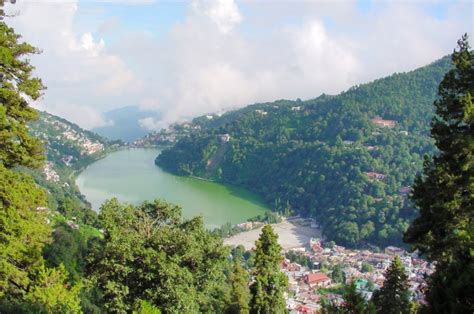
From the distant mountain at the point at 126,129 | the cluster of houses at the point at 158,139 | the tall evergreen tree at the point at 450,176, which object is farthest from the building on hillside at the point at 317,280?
the distant mountain at the point at 126,129

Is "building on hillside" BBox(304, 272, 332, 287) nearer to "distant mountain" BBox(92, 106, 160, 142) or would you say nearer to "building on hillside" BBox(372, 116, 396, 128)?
"building on hillside" BBox(372, 116, 396, 128)

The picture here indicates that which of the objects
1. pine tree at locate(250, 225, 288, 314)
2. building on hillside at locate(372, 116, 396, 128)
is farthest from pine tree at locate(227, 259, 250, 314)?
building on hillside at locate(372, 116, 396, 128)

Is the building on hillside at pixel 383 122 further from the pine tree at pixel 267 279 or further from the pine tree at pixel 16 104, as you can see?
the pine tree at pixel 16 104

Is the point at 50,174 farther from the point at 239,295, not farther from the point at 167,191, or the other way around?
the point at 239,295

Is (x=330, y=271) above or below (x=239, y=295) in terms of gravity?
below

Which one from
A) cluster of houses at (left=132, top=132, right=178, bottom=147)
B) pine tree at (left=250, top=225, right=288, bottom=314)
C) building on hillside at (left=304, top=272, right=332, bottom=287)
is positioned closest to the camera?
pine tree at (left=250, top=225, right=288, bottom=314)

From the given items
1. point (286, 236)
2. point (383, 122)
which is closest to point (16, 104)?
point (286, 236)
